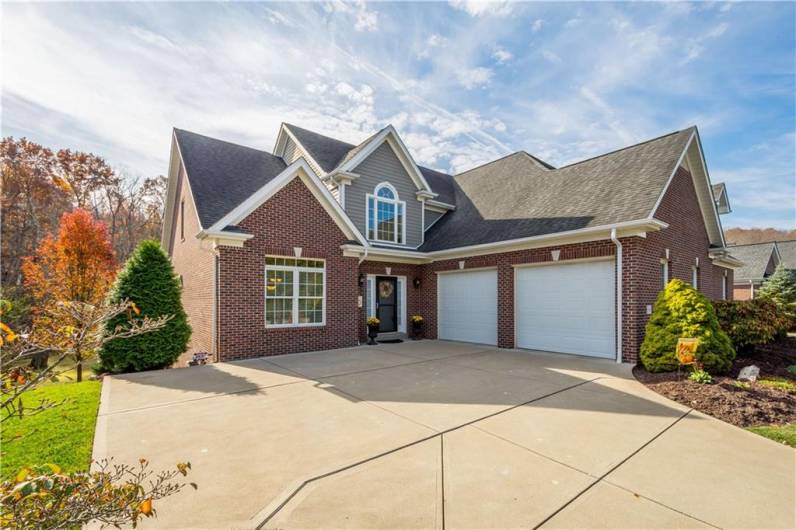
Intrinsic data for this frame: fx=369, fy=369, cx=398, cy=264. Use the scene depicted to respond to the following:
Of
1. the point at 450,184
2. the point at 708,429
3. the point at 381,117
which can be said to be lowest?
the point at 708,429

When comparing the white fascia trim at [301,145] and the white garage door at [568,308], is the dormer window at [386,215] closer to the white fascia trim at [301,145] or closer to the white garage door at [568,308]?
the white fascia trim at [301,145]

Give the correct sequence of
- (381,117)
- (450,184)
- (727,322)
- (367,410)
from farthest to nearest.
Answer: (450,184) → (381,117) → (727,322) → (367,410)

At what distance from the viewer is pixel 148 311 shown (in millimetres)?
8781

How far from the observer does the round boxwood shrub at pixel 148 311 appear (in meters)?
8.36

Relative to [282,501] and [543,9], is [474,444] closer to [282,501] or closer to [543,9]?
[282,501]

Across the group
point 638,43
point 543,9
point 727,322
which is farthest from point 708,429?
point 543,9

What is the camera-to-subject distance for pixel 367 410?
17.7 ft

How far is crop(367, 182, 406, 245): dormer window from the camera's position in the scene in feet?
45.0

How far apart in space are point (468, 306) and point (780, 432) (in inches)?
328

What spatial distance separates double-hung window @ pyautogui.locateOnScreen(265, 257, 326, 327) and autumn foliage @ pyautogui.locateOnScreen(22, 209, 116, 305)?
363 inches

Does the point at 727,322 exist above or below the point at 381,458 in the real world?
above

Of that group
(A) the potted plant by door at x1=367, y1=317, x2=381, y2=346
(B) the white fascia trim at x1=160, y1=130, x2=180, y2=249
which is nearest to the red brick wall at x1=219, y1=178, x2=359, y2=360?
(A) the potted plant by door at x1=367, y1=317, x2=381, y2=346

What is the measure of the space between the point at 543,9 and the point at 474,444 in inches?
385

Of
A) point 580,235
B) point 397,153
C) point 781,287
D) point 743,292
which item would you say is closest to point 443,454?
point 580,235
